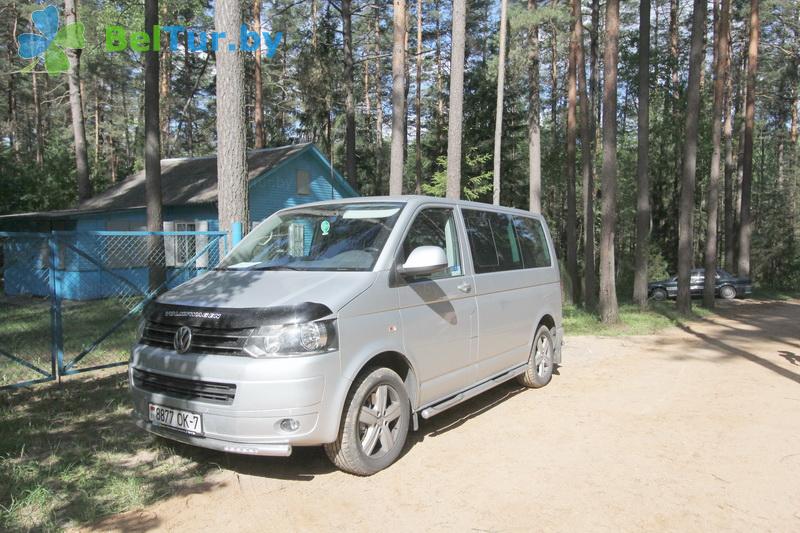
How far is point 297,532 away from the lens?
11.1 ft

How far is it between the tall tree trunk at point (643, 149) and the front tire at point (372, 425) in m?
13.6

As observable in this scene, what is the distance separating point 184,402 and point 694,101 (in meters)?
16.3

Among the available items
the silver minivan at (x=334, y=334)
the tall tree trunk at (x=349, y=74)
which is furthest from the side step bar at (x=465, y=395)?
the tall tree trunk at (x=349, y=74)

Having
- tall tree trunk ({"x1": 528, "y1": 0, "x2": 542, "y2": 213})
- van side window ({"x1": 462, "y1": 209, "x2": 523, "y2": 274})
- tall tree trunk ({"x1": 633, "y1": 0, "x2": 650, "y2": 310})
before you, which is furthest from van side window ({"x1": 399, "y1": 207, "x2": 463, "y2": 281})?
tall tree trunk ({"x1": 528, "y1": 0, "x2": 542, "y2": 213})

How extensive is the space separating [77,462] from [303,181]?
18238 mm

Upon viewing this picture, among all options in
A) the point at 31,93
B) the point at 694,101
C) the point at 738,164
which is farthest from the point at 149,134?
the point at 738,164

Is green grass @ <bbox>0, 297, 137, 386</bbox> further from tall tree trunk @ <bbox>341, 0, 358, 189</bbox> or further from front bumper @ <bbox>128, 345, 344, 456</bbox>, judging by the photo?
tall tree trunk @ <bbox>341, 0, 358, 189</bbox>

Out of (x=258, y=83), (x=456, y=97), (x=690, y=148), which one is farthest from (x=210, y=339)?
(x=258, y=83)

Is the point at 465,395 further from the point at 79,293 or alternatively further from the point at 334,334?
the point at 79,293

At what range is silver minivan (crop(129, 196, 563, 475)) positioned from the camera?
3.65 metres

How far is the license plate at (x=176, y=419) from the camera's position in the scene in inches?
149

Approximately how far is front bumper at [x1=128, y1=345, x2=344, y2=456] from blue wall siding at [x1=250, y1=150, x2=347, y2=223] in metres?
16.5

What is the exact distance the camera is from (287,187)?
838 inches

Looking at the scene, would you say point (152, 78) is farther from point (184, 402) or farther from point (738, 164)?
point (738, 164)
